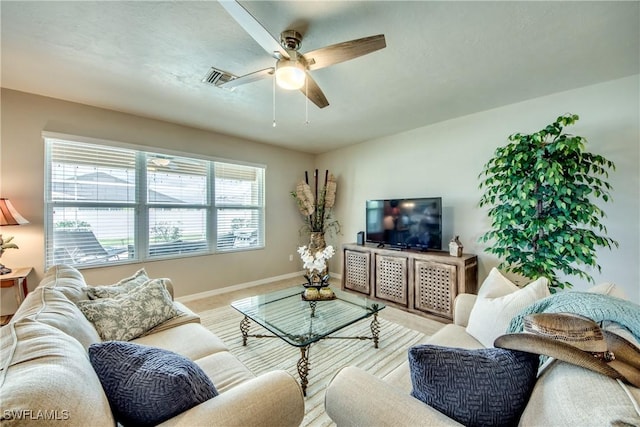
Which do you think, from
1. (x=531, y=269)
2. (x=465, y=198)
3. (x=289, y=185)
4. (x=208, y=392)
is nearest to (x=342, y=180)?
(x=289, y=185)

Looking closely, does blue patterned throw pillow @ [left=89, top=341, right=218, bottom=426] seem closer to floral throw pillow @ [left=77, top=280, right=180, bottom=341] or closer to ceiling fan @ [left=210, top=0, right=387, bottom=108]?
floral throw pillow @ [left=77, top=280, right=180, bottom=341]

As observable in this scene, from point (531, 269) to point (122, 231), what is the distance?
14.9ft

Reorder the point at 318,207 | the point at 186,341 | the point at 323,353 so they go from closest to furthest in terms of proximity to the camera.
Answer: the point at 186,341, the point at 323,353, the point at 318,207

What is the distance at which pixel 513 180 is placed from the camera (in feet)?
7.73

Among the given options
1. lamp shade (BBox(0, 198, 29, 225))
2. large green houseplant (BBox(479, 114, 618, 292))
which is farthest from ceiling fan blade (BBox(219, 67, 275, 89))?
lamp shade (BBox(0, 198, 29, 225))

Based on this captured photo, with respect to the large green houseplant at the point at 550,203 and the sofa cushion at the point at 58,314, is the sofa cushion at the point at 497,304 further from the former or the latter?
the sofa cushion at the point at 58,314

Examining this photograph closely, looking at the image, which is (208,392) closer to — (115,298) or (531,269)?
(115,298)

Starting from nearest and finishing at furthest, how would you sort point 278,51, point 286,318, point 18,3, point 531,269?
point 18,3 → point 278,51 → point 286,318 → point 531,269

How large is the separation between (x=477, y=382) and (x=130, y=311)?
6.19 ft

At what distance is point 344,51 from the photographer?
1.63m

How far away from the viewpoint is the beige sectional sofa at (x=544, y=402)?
1.91ft

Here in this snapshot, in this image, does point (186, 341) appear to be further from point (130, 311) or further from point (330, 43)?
point (330, 43)

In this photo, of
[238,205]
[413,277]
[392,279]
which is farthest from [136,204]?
[413,277]

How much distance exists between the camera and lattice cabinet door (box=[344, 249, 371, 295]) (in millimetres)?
3765
